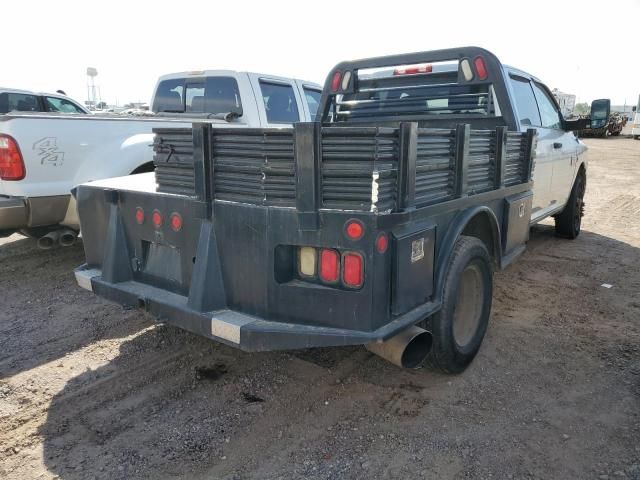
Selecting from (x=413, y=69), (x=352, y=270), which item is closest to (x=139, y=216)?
(x=352, y=270)

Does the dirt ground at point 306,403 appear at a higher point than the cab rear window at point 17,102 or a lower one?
lower

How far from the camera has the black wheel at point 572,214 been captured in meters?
7.04

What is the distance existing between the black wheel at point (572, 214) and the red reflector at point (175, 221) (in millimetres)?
5682

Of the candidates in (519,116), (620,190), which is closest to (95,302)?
(519,116)

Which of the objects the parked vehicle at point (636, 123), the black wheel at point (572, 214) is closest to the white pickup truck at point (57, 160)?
the black wheel at point (572, 214)

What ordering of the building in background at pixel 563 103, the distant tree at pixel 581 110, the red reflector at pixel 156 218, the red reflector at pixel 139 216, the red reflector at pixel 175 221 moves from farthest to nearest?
the distant tree at pixel 581 110, the building in background at pixel 563 103, the red reflector at pixel 139 216, the red reflector at pixel 156 218, the red reflector at pixel 175 221

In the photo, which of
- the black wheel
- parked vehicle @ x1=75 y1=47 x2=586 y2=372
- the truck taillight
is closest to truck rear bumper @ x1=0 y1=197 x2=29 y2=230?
parked vehicle @ x1=75 y1=47 x2=586 y2=372

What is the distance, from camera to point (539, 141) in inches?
202

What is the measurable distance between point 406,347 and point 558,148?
4.14 meters

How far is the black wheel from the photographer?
277 inches

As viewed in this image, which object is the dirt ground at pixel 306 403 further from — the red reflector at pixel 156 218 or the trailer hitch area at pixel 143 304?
the red reflector at pixel 156 218

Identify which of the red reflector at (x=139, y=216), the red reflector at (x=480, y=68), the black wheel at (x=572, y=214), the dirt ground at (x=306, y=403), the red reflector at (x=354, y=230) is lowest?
the dirt ground at (x=306, y=403)

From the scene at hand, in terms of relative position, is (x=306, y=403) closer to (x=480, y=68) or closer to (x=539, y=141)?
(x=480, y=68)

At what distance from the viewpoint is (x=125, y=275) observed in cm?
338
